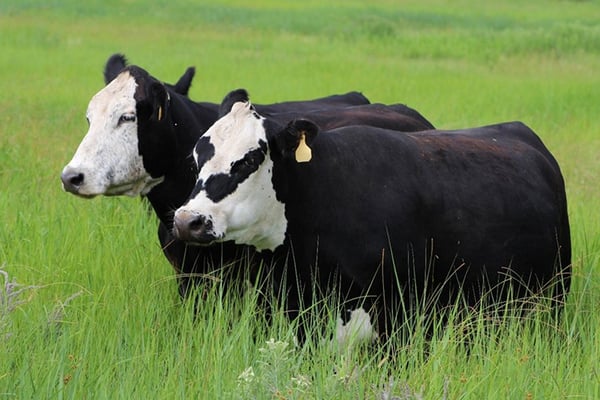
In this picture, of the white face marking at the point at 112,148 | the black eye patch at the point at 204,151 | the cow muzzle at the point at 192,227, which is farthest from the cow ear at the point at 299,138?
the white face marking at the point at 112,148

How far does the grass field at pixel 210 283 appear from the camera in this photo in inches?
178

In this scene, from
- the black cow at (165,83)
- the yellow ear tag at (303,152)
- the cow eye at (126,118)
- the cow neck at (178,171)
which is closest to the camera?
the yellow ear tag at (303,152)

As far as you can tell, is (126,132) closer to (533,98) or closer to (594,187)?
(594,187)

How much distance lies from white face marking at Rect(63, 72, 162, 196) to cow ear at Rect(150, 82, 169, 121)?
11cm

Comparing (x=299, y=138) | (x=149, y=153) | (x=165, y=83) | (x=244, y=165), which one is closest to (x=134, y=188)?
(x=149, y=153)

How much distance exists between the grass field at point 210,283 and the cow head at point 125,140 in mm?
539

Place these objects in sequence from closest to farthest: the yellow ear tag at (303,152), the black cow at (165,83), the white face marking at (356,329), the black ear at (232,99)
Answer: the yellow ear tag at (303,152)
the white face marking at (356,329)
the black ear at (232,99)
the black cow at (165,83)

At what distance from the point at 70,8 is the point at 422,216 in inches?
1077

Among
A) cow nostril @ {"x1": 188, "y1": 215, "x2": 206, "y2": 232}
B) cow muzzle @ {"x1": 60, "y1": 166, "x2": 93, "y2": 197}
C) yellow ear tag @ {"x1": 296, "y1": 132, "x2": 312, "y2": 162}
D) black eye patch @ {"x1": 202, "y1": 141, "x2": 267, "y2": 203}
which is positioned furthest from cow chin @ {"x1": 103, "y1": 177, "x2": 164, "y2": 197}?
yellow ear tag @ {"x1": 296, "y1": 132, "x2": 312, "y2": 162}

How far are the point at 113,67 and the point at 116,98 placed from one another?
77 centimetres

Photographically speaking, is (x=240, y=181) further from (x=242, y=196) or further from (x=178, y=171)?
(x=178, y=171)

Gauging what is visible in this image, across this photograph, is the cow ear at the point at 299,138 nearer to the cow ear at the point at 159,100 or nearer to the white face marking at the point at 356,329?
the white face marking at the point at 356,329

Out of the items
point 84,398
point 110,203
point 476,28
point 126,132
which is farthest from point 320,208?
point 476,28

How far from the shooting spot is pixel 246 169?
541 centimetres
